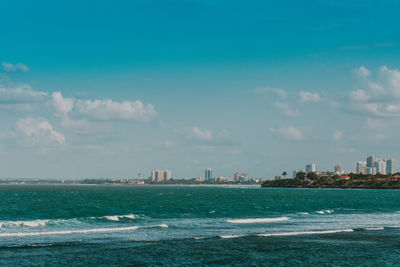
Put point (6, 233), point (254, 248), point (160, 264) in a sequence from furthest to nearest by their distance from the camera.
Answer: point (6, 233), point (254, 248), point (160, 264)

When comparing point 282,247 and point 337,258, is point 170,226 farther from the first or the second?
point 337,258

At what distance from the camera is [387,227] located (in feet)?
186

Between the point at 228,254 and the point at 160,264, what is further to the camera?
the point at 228,254

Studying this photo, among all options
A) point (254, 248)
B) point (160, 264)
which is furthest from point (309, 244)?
point (160, 264)

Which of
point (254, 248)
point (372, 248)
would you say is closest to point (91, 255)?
point (254, 248)

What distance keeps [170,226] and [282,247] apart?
19.7 metres

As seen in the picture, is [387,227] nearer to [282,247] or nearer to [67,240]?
[282,247]

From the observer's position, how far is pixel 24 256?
110 feet

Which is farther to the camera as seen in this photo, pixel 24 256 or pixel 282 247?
pixel 282 247

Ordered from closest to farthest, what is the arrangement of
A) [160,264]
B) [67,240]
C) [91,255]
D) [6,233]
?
1. [160,264]
2. [91,255]
3. [67,240]
4. [6,233]

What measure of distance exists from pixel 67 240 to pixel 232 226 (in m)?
22.5

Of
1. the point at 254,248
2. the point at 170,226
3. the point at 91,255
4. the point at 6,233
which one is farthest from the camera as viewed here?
the point at 170,226

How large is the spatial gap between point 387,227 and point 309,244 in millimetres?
20682

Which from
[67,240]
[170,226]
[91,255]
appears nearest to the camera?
[91,255]
